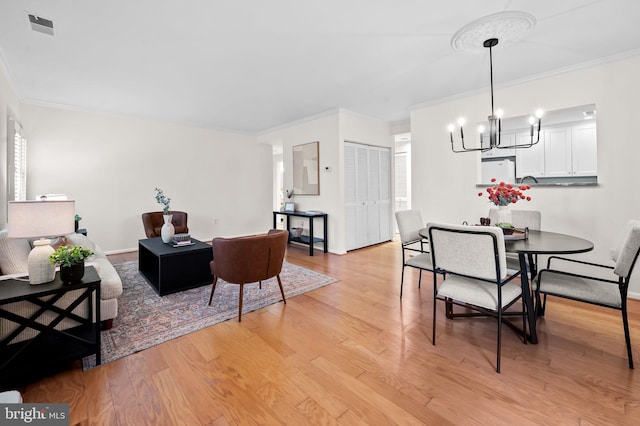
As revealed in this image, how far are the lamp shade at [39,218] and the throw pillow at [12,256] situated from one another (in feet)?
2.00

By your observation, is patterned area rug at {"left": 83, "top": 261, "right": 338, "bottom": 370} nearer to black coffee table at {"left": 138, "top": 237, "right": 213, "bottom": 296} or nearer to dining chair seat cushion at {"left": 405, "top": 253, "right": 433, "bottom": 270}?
black coffee table at {"left": 138, "top": 237, "right": 213, "bottom": 296}

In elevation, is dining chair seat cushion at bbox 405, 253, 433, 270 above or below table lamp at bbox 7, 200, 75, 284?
below

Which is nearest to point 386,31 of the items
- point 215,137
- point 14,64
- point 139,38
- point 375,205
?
point 139,38

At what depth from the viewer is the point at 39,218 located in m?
1.78

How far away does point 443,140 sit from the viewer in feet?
14.0

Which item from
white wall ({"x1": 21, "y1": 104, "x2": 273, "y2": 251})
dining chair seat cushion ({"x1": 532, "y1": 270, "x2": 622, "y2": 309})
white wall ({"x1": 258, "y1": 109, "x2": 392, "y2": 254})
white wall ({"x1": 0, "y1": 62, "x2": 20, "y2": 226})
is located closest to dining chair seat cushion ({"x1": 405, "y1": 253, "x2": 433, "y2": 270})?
dining chair seat cushion ({"x1": 532, "y1": 270, "x2": 622, "y2": 309})

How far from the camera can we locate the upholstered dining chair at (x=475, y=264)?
1808 millimetres

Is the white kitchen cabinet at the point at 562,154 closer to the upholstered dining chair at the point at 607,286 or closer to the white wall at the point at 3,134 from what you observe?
the upholstered dining chair at the point at 607,286

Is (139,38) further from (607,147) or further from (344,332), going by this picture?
(607,147)

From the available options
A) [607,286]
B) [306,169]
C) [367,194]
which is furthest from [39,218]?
[367,194]

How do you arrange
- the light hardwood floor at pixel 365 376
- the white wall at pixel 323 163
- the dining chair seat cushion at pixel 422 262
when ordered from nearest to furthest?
the light hardwood floor at pixel 365 376 < the dining chair seat cushion at pixel 422 262 < the white wall at pixel 323 163

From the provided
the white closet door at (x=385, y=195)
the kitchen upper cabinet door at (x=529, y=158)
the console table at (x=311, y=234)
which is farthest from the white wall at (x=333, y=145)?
the kitchen upper cabinet door at (x=529, y=158)

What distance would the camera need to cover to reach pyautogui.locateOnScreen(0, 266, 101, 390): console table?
1608 millimetres

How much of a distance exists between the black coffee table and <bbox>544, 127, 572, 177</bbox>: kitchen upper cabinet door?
224 inches
